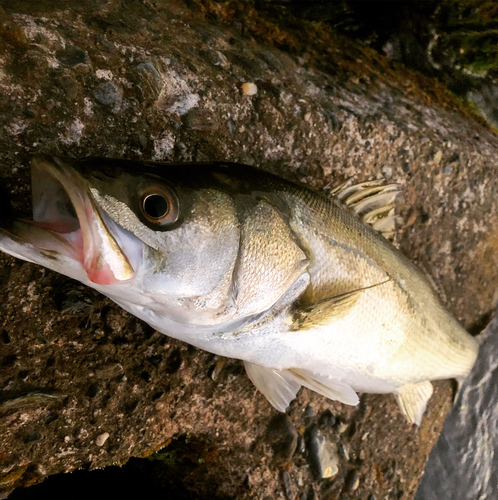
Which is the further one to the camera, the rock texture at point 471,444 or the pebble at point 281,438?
the rock texture at point 471,444

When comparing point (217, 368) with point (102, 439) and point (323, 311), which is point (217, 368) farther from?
point (323, 311)

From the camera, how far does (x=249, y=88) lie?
78.9 inches

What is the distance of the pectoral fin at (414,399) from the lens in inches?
92.0

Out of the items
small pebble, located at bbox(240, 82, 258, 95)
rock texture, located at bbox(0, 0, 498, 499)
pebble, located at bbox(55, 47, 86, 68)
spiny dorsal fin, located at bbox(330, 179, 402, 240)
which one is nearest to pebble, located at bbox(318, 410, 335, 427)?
rock texture, located at bbox(0, 0, 498, 499)

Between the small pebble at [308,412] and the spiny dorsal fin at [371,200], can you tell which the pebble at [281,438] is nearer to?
the small pebble at [308,412]

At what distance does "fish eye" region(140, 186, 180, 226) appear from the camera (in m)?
1.24

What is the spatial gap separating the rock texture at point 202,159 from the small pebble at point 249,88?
1 centimetres

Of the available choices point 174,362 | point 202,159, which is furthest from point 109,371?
point 202,159

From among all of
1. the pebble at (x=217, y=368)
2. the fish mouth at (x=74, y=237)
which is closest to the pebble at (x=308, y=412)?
the pebble at (x=217, y=368)

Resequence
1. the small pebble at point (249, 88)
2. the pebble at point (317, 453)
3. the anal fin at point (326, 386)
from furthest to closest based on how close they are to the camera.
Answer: the pebble at point (317, 453), the small pebble at point (249, 88), the anal fin at point (326, 386)

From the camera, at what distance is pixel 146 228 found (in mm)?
1231

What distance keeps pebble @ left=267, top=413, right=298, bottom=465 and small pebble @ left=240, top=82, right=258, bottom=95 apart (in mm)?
1626

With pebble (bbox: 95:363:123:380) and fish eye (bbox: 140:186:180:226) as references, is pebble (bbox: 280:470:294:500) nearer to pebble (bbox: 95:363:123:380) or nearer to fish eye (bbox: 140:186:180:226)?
pebble (bbox: 95:363:123:380)

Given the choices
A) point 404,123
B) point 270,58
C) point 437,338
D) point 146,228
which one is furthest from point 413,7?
point 146,228
